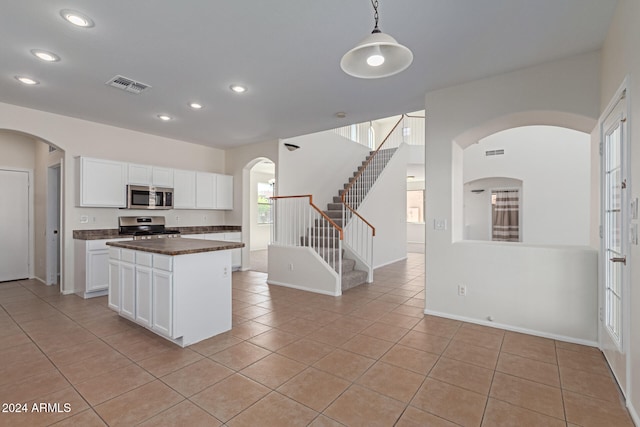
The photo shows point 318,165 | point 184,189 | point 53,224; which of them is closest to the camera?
point 53,224

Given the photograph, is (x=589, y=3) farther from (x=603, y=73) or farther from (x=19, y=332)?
(x=19, y=332)

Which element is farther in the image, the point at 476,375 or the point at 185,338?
the point at 185,338

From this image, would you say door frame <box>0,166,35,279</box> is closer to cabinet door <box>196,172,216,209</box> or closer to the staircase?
cabinet door <box>196,172,216,209</box>

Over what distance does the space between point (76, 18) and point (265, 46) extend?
58.4 inches

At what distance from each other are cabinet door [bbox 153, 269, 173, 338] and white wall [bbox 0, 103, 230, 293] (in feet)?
9.70

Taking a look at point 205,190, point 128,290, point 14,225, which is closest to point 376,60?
point 128,290

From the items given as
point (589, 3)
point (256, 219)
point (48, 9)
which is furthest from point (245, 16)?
point (256, 219)

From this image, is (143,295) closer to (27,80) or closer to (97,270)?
(97,270)

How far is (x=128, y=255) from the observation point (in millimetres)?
3510

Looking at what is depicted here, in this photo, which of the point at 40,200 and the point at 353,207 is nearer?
the point at 40,200

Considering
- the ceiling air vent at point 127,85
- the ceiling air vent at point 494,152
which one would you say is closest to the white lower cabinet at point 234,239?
the ceiling air vent at point 127,85

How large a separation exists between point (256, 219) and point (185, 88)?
7.59 meters

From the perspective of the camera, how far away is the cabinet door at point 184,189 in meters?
6.10

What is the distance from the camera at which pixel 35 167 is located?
5992mm
